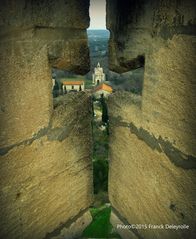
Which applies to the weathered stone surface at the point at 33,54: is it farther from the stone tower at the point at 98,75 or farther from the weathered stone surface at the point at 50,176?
the stone tower at the point at 98,75

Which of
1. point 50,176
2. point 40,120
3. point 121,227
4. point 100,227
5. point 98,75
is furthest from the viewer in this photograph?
point 98,75

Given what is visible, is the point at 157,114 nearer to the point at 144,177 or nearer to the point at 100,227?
the point at 144,177

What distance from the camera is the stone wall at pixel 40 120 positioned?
1891 millimetres

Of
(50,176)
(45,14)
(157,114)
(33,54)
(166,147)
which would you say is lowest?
(50,176)

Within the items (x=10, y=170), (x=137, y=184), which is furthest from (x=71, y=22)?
(x=137, y=184)

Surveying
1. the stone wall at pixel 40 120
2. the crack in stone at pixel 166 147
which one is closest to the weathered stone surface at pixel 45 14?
the stone wall at pixel 40 120

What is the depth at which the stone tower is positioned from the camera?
46.8 meters

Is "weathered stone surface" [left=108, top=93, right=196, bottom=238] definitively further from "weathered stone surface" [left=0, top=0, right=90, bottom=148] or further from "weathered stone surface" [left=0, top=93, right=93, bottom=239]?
"weathered stone surface" [left=0, top=0, right=90, bottom=148]

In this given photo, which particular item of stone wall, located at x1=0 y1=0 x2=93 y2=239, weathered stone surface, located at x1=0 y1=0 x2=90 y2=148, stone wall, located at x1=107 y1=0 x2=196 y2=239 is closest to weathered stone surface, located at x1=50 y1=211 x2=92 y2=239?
stone wall, located at x1=0 y1=0 x2=93 y2=239

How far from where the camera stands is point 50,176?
7.77ft

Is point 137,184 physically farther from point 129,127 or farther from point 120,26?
point 120,26

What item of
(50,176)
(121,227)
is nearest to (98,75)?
(121,227)

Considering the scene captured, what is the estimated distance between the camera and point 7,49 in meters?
1.82

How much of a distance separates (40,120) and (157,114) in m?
0.71
